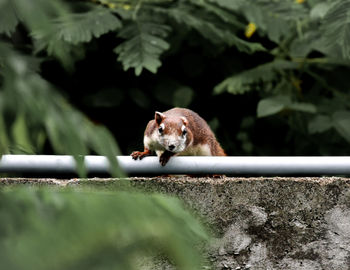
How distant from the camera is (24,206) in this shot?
2.47ft

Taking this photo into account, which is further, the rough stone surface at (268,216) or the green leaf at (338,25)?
the green leaf at (338,25)

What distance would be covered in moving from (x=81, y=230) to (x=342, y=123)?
9.64 ft

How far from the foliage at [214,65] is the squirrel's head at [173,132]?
0.28 metres

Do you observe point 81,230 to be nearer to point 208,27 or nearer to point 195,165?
point 195,165

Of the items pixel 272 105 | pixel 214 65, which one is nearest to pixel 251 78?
pixel 272 105

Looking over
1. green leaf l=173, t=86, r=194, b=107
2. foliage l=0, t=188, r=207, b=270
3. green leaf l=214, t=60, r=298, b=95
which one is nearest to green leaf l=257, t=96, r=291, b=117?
green leaf l=214, t=60, r=298, b=95

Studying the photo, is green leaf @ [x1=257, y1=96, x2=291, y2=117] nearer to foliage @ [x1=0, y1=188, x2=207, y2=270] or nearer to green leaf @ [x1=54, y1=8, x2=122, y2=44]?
green leaf @ [x1=54, y1=8, x2=122, y2=44]

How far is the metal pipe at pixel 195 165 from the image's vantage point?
5.73ft

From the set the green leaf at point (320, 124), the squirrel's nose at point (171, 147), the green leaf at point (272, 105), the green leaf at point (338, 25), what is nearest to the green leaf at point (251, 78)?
the green leaf at point (272, 105)

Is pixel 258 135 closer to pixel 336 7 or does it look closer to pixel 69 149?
pixel 336 7

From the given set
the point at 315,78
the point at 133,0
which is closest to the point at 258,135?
the point at 315,78

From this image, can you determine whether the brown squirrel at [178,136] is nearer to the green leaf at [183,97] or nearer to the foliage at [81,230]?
the green leaf at [183,97]

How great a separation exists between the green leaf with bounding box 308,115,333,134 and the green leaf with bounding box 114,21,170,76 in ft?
2.84

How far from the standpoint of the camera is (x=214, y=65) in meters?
4.17
